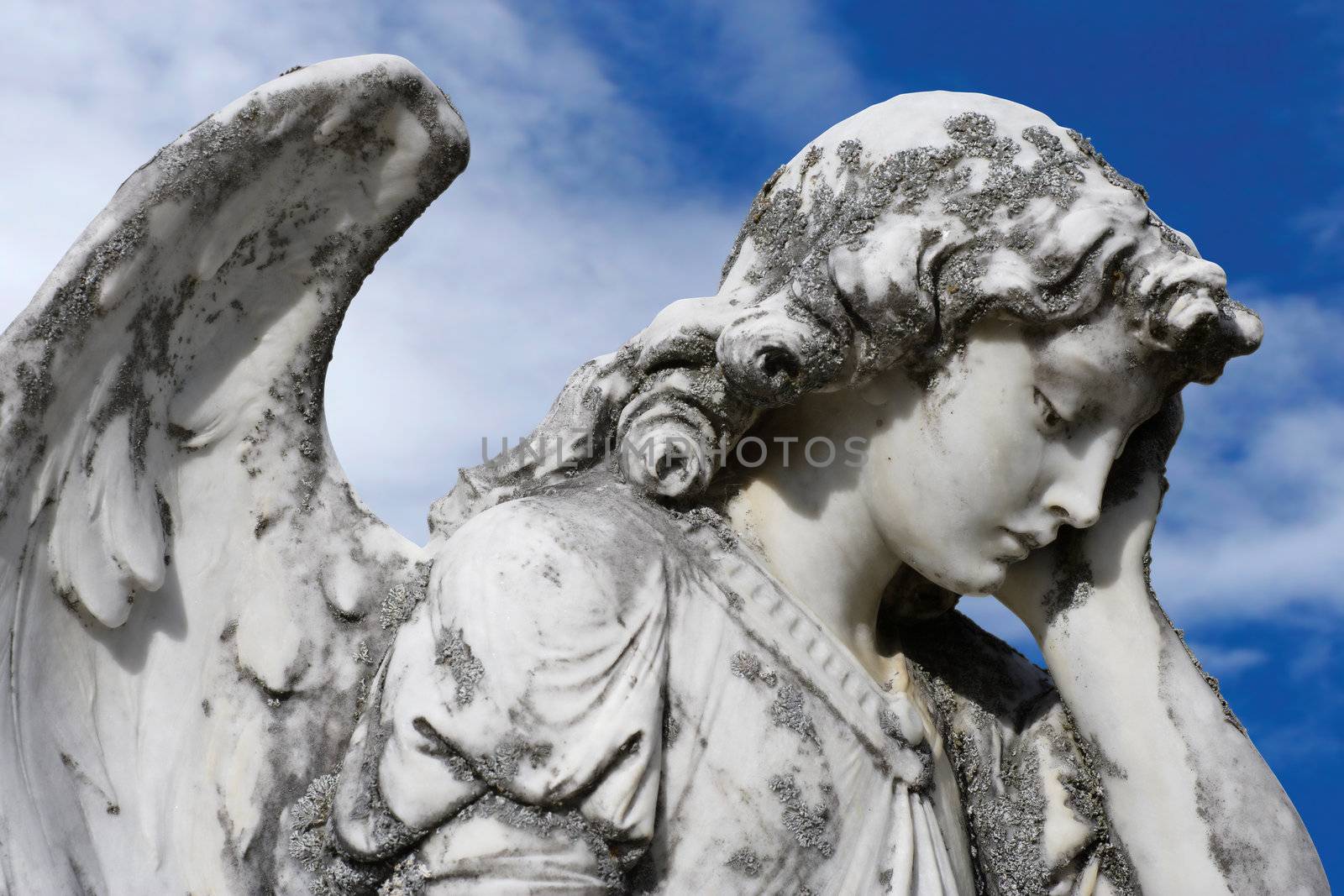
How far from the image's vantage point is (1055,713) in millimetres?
3129

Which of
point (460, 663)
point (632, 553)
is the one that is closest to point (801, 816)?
point (632, 553)

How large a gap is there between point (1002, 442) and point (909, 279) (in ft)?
1.20

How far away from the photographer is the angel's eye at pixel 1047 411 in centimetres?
266

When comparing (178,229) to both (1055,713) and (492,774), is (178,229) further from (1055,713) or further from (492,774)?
(1055,713)

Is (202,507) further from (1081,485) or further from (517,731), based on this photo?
(1081,485)

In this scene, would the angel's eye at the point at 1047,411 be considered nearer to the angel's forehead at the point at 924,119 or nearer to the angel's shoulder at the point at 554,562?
the angel's forehead at the point at 924,119

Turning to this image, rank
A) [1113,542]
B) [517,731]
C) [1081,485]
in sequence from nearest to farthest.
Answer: [517,731] < [1081,485] < [1113,542]

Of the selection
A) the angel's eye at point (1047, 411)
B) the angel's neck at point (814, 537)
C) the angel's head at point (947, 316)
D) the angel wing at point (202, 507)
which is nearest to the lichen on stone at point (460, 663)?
the angel wing at point (202, 507)

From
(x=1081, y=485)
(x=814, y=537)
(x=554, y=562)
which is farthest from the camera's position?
(x=814, y=537)

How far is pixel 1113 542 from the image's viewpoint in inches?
117

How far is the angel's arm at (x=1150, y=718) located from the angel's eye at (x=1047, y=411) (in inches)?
15.9

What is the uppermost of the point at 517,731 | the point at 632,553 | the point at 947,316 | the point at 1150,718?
the point at 947,316

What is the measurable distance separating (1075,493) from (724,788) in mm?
890

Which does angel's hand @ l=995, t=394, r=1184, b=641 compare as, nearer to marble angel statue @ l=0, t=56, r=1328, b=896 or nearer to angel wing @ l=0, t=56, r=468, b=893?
marble angel statue @ l=0, t=56, r=1328, b=896
